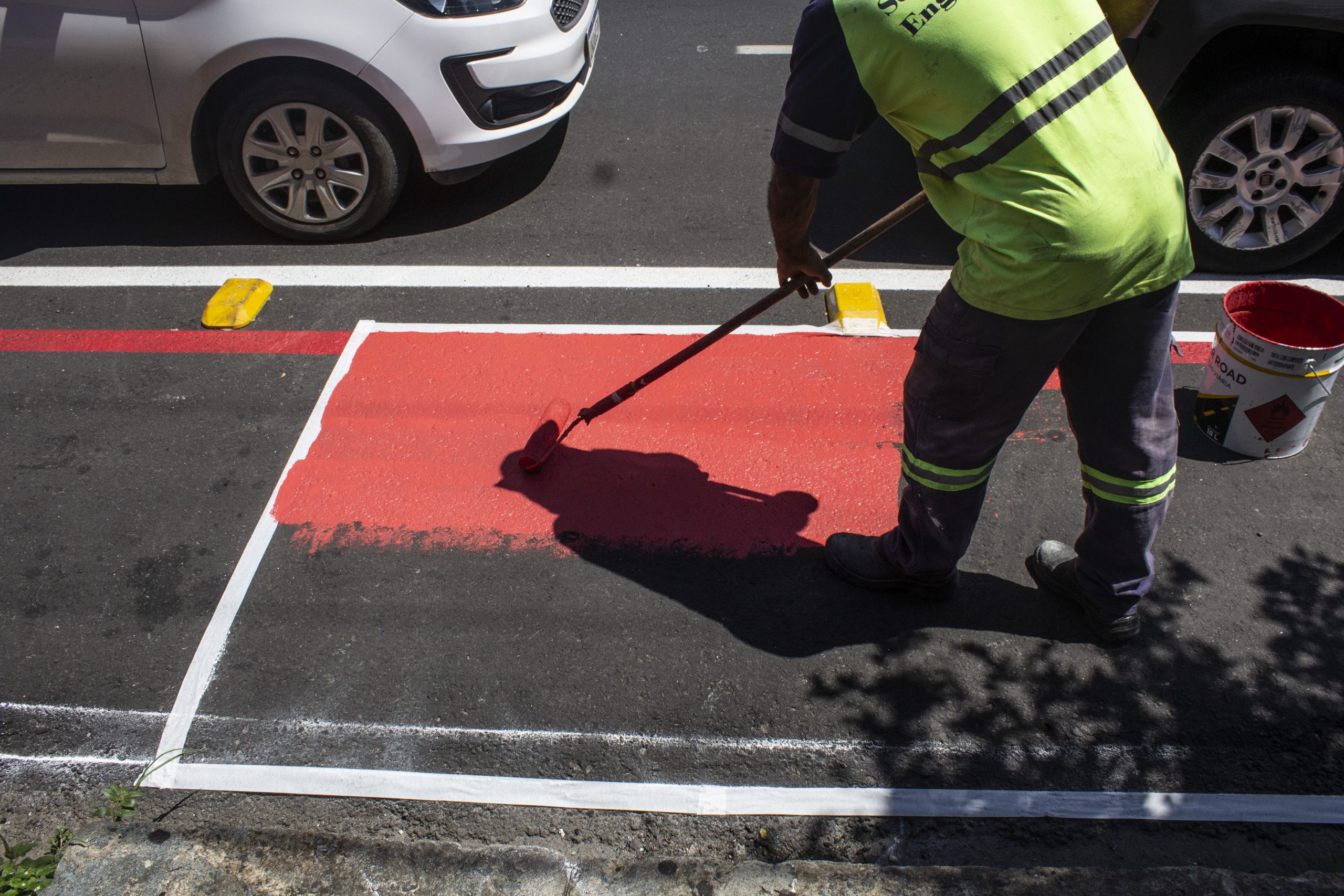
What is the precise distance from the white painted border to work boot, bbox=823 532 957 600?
0.72m

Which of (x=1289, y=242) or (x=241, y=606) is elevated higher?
(x=1289, y=242)

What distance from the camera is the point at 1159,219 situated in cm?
235

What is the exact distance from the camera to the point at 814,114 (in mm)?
2387

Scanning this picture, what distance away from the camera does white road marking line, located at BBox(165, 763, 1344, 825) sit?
2.67m

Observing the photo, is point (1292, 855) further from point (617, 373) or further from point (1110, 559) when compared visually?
point (617, 373)

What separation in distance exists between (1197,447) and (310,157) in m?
4.65

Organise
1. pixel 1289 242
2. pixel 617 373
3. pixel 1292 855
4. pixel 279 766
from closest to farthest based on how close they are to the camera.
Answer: pixel 1292 855 < pixel 279 766 < pixel 617 373 < pixel 1289 242

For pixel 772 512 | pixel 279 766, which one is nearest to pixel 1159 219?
pixel 772 512

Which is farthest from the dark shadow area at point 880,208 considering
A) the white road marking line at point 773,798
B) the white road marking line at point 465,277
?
the white road marking line at point 773,798

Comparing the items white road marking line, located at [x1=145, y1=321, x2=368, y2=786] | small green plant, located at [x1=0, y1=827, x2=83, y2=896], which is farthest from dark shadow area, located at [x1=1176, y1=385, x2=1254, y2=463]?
small green plant, located at [x1=0, y1=827, x2=83, y2=896]

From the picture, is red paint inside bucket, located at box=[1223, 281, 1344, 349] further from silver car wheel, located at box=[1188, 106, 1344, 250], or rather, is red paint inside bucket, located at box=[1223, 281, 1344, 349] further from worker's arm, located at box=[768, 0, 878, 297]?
worker's arm, located at box=[768, 0, 878, 297]

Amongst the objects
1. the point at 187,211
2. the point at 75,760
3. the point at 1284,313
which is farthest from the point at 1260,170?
the point at 187,211

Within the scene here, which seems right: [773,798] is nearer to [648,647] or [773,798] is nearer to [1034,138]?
[648,647]

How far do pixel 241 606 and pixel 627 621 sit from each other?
1.43 meters
